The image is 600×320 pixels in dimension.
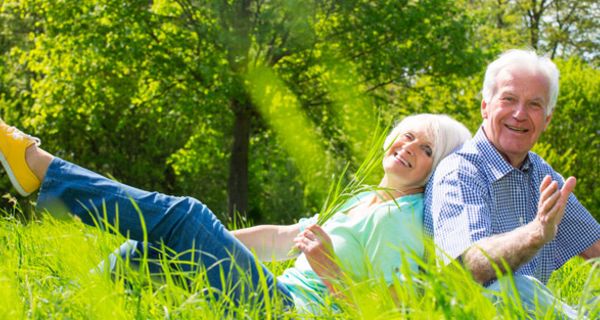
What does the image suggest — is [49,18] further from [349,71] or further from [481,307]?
[481,307]

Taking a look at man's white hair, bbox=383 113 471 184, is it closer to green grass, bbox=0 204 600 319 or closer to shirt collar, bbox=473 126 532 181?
shirt collar, bbox=473 126 532 181

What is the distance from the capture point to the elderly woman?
272cm

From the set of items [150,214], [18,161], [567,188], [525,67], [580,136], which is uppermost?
[525,67]

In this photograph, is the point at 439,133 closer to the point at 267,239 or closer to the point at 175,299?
the point at 267,239

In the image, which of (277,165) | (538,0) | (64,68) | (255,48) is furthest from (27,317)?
(538,0)

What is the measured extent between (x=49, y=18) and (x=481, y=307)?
1227 cm

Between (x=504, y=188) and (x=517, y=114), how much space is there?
0.92 ft

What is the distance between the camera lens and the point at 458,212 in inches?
112

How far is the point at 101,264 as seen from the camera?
2.66 metres

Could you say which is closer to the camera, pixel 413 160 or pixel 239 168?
pixel 413 160

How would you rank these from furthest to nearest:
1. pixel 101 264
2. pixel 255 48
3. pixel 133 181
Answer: pixel 133 181, pixel 255 48, pixel 101 264

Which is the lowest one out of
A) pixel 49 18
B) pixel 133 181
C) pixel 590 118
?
pixel 133 181

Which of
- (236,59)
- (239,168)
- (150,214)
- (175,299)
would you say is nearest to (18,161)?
(150,214)

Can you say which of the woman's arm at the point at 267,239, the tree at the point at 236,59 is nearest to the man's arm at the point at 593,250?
the woman's arm at the point at 267,239
